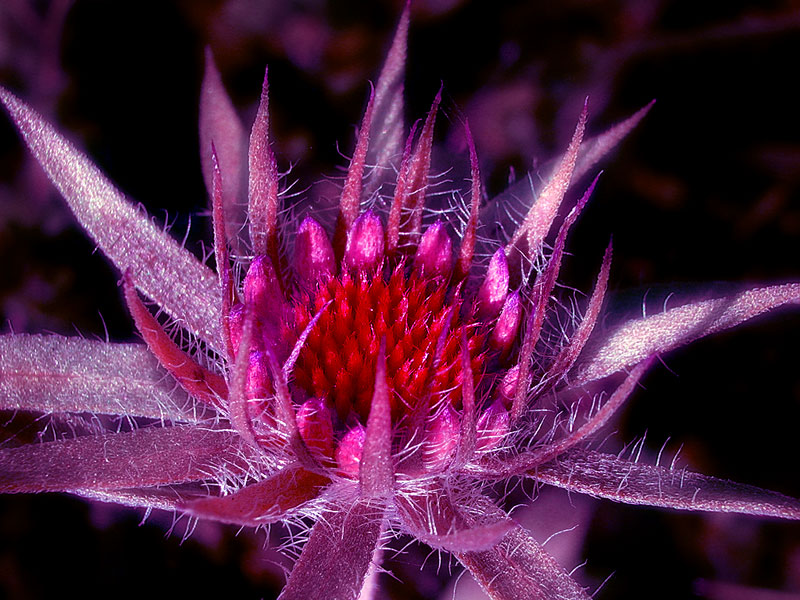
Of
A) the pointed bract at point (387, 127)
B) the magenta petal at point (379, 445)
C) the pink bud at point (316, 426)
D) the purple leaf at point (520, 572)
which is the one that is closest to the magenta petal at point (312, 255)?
the pointed bract at point (387, 127)

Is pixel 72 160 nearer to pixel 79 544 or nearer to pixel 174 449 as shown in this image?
pixel 174 449

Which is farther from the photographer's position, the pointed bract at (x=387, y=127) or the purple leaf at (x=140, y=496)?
the pointed bract at (x=387, y=127)

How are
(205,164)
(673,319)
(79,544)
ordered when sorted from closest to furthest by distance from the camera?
1. (673,319)
2. (205,164)
3. (79,544)

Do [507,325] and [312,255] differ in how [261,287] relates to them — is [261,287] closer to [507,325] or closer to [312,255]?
[312,255]

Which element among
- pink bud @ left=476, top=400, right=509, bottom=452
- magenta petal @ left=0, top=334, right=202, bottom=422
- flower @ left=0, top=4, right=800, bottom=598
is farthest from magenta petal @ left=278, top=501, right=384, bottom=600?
magenta petal @ left=0, top=334, right=202, bottom=422

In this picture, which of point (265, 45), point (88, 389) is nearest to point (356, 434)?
point (88, 389)

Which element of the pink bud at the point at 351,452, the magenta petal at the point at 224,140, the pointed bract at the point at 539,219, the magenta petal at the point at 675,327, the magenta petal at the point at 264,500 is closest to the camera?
the magenta petal at the point at 264,500

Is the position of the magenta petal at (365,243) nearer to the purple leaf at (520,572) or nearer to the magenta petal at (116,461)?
the magenta petal at (116,461)
